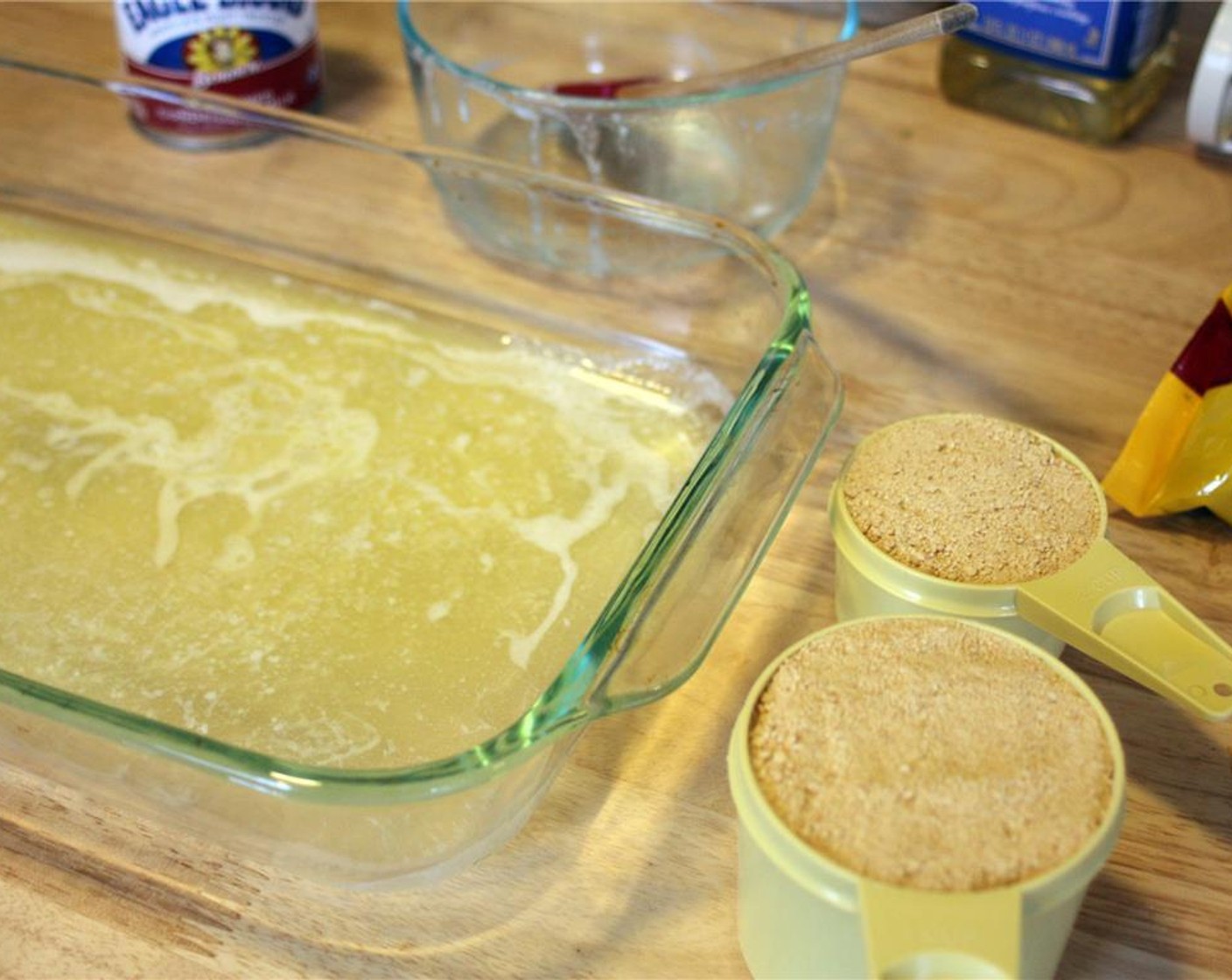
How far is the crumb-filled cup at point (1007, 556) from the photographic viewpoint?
1.90ft

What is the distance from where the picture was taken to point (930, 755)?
514 mm

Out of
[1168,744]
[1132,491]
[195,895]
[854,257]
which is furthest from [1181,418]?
[195,895]

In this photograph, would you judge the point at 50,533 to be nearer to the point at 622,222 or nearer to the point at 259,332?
the point at 259,332

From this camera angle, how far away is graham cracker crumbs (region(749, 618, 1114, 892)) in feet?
1.59

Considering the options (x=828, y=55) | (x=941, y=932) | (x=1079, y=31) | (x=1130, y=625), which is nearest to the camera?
(x=941, y=932)

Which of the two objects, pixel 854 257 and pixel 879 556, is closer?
pixel 879 556

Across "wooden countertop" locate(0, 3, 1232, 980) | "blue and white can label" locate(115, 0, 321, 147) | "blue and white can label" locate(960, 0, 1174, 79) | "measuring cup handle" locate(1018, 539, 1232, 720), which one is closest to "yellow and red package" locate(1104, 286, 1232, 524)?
"wooden countertop" locate(0, 3, 1232, 980)

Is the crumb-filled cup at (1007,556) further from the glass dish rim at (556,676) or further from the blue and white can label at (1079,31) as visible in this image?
the blue and white can label at (1079,31)

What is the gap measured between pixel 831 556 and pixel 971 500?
123 millimetres

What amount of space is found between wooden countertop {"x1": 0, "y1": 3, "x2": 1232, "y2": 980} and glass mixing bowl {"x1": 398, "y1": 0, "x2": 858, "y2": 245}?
0.06 metres

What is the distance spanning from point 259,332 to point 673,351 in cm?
25

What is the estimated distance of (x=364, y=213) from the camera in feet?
3.16

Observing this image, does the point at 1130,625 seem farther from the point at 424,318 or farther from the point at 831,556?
the point at 424,318

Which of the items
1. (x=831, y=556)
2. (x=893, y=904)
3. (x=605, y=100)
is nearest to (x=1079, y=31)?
(x=605, y=100)
